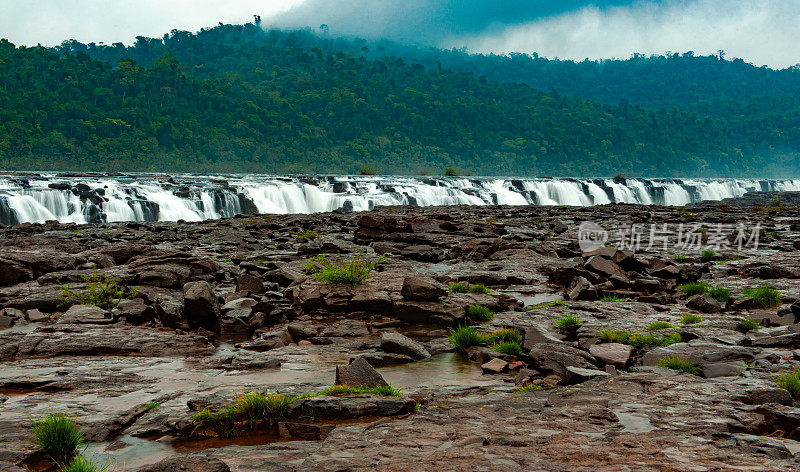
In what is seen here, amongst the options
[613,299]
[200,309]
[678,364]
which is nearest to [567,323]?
[678,364]

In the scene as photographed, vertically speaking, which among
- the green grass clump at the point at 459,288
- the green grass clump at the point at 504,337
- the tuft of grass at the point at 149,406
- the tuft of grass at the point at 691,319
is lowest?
the tuft of grass at the point at 149,406

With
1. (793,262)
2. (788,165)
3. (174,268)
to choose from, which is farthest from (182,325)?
(788,165)

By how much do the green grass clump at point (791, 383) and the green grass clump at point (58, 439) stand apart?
606cm

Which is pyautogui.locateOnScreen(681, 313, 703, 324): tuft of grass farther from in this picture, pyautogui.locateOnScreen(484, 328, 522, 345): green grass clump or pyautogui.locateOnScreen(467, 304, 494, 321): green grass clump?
pyautogui.locateOnScreen(467, 304, 494, 321): green grass clump

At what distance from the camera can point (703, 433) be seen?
4227 millimetres

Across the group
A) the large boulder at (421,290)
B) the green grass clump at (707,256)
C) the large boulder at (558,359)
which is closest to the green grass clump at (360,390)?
the large boulder at (558,359)

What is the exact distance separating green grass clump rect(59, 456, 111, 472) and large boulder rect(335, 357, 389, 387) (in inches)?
87.6

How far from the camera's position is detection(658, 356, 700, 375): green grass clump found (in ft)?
19.9

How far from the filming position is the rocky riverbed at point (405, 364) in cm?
414

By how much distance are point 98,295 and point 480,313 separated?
679cm

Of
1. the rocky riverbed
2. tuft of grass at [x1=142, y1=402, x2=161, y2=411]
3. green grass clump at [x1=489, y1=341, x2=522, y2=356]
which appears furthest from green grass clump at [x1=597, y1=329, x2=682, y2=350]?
tuft of grass at [x1=142, y1=402, x2=161, y2=411]

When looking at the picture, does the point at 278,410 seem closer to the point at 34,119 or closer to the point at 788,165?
the point at 34,119

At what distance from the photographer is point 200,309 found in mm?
9172

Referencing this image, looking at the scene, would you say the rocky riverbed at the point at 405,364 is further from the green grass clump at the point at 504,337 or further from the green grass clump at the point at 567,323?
the green grass clump at the point at 504,337
